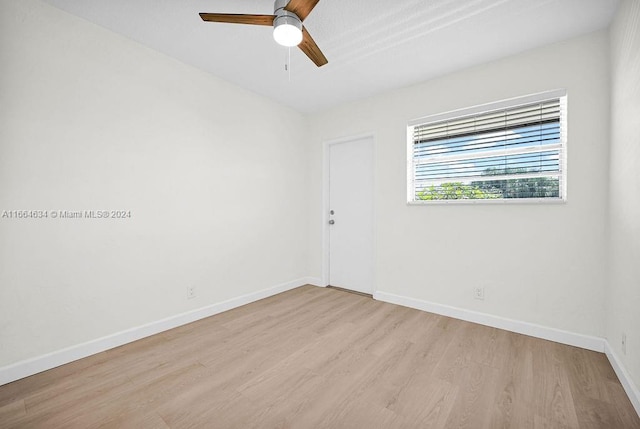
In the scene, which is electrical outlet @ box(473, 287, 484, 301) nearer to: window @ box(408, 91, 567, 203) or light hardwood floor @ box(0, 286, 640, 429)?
light hardwood floor @ box(0, 286, 640, 429)

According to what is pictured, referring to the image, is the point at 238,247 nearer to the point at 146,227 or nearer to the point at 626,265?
the point at 146,227

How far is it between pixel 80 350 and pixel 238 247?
5.30ft

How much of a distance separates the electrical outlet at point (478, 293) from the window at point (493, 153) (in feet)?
2.99

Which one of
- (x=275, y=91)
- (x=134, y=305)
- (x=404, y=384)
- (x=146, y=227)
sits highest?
(x=275, y=91)

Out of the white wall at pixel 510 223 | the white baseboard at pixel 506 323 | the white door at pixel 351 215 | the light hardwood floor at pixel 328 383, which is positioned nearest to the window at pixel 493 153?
the white wall at pixel 510 223

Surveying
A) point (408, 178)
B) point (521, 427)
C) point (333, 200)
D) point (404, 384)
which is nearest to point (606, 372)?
point (521, 427)

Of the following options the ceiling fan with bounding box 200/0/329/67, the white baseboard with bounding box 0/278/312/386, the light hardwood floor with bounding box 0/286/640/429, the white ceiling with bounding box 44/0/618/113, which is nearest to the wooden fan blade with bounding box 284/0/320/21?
the ceiling fan with bounding box 200/0/329/67

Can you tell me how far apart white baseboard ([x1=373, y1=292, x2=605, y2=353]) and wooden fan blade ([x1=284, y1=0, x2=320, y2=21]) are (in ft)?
9.71

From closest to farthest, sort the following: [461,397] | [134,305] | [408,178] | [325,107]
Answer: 1. [461,397]
2. [134,305]
3. [408,178]
4. [325,107]

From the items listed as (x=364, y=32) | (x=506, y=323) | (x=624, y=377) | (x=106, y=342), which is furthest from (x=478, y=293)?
(x=106, y=342)

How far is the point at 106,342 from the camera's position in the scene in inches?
89.7

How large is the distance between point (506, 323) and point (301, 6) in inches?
123

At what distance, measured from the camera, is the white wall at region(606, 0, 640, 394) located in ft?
5.44

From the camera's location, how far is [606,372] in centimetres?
196
